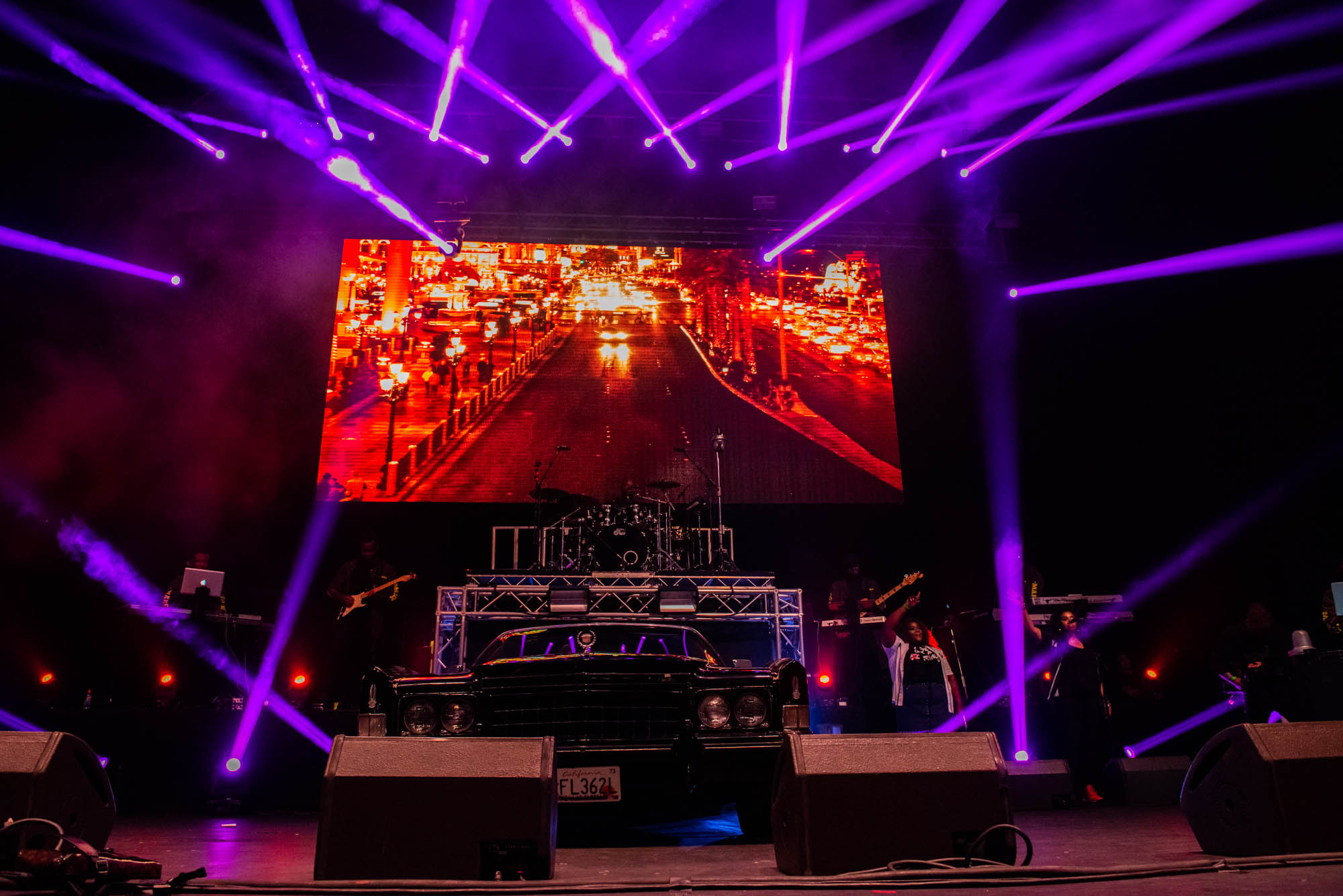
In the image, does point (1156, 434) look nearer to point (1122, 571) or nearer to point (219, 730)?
point (1122, 571)

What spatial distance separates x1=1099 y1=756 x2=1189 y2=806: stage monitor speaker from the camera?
21.6 ft

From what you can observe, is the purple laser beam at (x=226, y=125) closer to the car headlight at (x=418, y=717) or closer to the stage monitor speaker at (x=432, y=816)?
the car headlight at (x=418, y=717)

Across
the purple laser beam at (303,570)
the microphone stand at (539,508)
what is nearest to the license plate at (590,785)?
the microphone stand at (539,508)

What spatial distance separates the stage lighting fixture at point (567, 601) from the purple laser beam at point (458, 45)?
203 inches

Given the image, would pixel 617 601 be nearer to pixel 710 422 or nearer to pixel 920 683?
pixel 710 422

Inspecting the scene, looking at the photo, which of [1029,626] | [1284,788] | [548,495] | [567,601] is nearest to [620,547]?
[548,495]

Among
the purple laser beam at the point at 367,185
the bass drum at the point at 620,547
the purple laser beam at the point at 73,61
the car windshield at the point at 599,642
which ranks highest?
the purple laser beam at the point at 73,61

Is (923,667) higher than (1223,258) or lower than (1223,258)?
lower

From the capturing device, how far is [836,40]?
9086mm

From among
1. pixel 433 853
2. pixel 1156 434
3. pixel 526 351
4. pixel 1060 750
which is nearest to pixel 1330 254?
pixel 1156 434

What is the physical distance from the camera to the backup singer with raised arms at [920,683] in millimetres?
7492

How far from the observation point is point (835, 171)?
10.9m

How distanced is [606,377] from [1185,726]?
22.7ft

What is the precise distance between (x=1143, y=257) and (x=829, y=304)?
150 inches
